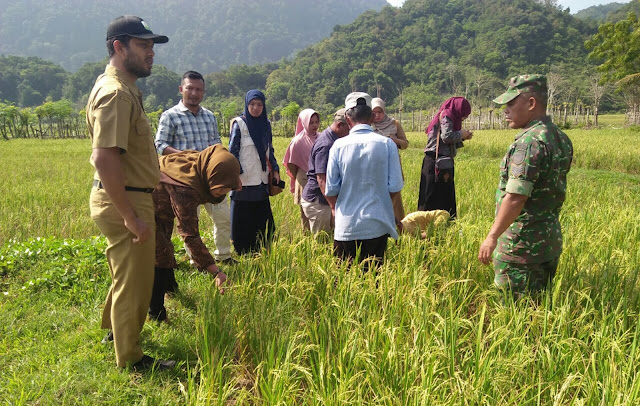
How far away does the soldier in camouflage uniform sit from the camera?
199cm

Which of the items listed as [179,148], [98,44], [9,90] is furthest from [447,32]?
[98,44]

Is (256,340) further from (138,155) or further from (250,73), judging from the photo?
(250,73)

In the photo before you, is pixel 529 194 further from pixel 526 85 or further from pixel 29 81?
pixel 29 81

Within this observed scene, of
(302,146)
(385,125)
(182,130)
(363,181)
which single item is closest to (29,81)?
(182,130)

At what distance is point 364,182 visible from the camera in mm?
2562

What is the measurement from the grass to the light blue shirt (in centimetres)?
29

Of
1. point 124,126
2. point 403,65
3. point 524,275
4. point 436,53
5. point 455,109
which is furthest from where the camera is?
point 403,65

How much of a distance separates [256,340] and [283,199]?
13.2ft

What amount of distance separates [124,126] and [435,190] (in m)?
3.22

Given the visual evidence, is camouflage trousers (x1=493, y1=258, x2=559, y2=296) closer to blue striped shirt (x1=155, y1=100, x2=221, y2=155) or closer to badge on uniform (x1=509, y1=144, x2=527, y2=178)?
badge on uniform (x1=509, y1=144, x2=527, y2=178)

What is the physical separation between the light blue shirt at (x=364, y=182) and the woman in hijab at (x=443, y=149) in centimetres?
170

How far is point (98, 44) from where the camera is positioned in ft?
516

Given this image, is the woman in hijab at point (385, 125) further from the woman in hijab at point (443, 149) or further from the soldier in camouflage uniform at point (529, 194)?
the soldier in camouflage uniform at point (529, 194)

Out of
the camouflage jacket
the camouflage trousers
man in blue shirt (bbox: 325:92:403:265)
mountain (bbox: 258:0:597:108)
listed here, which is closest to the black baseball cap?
man in blue shirt (bbox: 325:92:403:265)
